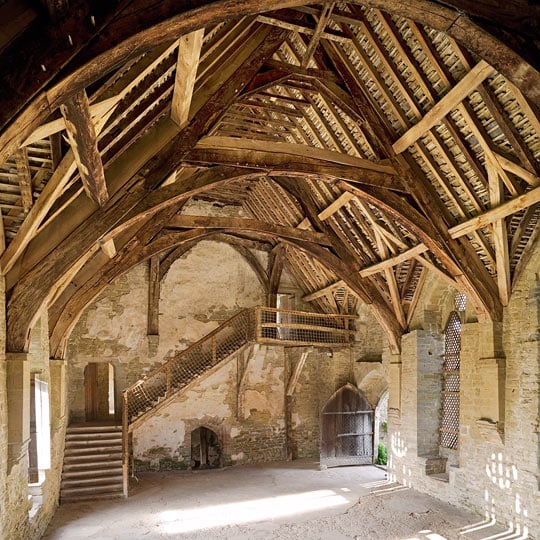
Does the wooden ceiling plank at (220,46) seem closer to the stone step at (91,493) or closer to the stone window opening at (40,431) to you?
the stone window opening at (40,431)

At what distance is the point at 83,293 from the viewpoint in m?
9.05

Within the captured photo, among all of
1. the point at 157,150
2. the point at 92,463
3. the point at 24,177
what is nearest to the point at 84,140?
the point at 24,177

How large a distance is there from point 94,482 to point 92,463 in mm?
485

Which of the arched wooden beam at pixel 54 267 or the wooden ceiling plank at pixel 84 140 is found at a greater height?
the wooden ceiling plank at pixel 84 140

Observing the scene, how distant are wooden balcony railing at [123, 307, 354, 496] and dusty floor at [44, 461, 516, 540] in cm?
200

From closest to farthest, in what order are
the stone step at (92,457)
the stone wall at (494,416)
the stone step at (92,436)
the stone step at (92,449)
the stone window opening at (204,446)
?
the stone wall at (494,416)
the stone step at (92,457)
the stone step at (92,449)
the stone step at (92,436)
the stone window opening at (204,446)

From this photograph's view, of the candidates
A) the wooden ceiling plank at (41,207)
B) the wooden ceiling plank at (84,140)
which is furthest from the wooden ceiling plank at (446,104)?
the wooden ceiling plank at (41,207)

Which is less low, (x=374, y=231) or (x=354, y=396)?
(x=374, y=231)

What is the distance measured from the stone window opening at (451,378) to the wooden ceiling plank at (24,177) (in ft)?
27.2

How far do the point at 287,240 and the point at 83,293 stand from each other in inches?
167

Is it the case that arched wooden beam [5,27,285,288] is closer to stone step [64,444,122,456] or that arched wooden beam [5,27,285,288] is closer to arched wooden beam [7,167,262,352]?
arched wooden beam [7,167,262,352]

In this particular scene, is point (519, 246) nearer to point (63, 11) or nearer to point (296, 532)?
point (296, 532)

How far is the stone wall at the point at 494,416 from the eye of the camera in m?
7.54

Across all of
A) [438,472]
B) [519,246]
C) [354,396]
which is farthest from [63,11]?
[354,396]
